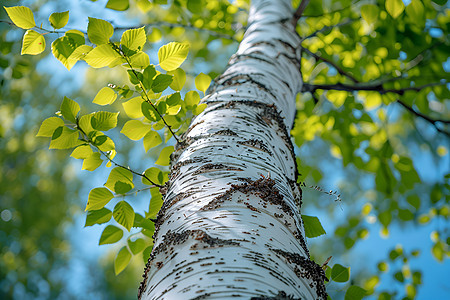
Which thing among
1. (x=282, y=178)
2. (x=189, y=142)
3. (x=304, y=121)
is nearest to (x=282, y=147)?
(x=282, y=178)

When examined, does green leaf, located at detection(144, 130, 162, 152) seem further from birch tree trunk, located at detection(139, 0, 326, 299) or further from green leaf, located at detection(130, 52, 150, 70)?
green leaf, located at detection(130, 52, 150, 70)

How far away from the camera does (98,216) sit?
0.96 metres

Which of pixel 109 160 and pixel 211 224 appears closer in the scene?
pixel 211 224

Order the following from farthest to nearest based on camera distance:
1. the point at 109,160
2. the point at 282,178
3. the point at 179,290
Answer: the point at 109,160, the point at 282,178, the point at 179,290

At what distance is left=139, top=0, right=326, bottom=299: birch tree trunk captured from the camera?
576mm

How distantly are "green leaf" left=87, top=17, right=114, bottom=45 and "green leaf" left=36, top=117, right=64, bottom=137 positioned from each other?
0.24 meters

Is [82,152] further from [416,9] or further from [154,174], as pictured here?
[416,9]

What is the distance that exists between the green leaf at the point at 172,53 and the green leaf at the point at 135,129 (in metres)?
0.22

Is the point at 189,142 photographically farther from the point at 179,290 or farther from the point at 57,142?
the point at 179,290

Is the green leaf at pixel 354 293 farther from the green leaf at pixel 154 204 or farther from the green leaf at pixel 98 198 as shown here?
the green leaf at pixel 98 198

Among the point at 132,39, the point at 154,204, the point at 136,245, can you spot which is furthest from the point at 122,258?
the point at 132,39

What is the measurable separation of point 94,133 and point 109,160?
0.11 metres

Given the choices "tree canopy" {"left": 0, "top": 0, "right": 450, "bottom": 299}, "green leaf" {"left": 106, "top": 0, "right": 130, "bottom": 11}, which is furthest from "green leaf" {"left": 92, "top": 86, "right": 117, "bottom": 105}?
"green leaf" {"left": 106, "top": 0, "right": 130, "bottom": 11}

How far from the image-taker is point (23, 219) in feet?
23.2
